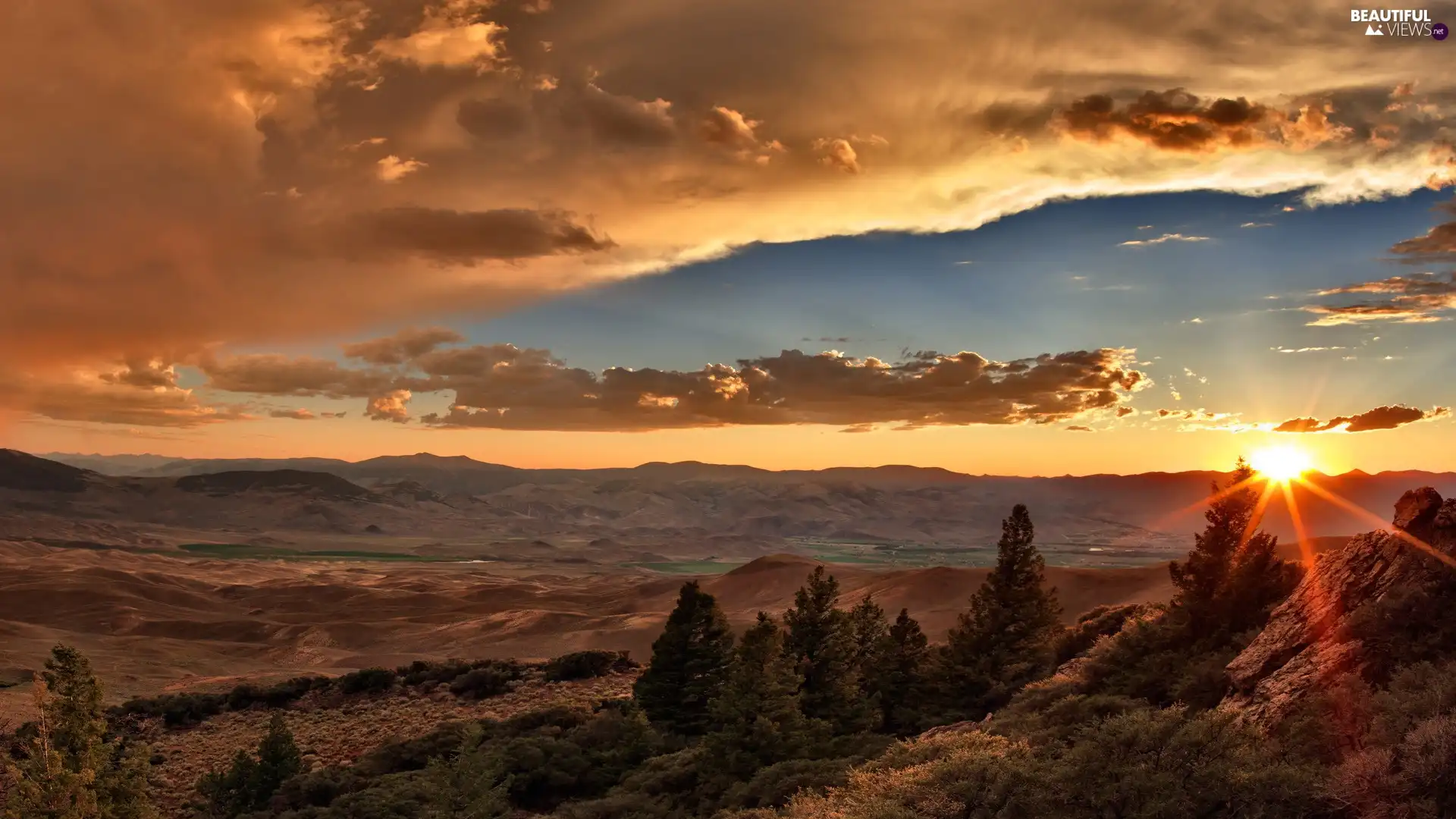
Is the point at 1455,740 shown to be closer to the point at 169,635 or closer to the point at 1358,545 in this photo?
the point at 1358,545

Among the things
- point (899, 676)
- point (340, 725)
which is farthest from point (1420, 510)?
point (340, 725)

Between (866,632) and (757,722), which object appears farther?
(866,632)

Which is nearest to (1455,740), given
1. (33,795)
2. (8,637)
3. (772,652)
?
(772,652)

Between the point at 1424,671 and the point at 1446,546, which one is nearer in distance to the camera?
the point at 1424,671

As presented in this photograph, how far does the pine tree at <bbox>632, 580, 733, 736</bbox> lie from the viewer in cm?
3294

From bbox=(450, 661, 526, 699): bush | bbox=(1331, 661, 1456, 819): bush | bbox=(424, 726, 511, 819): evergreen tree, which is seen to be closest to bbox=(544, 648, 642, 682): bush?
bbox=(450, 661, 526, 699): bush

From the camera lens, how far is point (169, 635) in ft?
291

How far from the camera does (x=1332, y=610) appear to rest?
16.4m

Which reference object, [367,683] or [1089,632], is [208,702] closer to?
[367,683]

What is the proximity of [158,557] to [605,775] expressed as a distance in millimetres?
170072

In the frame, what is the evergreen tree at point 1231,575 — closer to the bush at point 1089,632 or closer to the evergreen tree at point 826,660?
the bush at point 1089,632

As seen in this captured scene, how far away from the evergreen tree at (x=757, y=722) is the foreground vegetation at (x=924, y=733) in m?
0.07

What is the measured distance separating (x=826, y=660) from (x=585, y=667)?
24.7 metres

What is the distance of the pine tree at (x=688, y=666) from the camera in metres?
32.9
